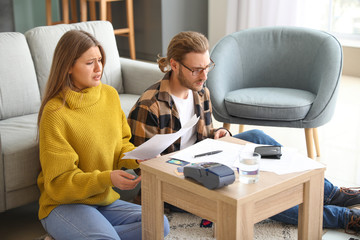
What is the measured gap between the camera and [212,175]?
140cm

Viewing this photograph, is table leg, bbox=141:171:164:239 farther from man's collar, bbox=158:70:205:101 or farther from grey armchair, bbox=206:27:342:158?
grey armchair, bbox=206:27:342:158

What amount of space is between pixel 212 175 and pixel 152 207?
31cm

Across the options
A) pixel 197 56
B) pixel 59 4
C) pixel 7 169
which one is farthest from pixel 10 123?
pixel 59 4

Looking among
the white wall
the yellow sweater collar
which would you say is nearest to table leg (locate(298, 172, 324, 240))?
the yellow sweater collar

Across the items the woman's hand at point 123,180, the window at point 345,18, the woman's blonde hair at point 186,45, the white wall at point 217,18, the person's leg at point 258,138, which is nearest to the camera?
the woman's hand at point 123,180

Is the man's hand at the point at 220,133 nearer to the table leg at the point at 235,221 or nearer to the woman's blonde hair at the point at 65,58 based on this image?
the woman's blonde hair at the point at 65,58

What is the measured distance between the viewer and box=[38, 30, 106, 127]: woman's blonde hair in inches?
71.8

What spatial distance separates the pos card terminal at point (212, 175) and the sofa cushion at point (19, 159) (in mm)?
936

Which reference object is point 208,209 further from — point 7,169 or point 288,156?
point 7,169

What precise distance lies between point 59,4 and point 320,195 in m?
5.21

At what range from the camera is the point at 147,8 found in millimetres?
5668

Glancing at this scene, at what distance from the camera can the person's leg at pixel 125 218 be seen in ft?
6.09

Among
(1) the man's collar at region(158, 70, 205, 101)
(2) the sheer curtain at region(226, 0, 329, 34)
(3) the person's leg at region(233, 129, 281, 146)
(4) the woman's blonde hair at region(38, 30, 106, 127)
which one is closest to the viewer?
(4) the woman's blonde hair at region(38, 30, 106, 127)

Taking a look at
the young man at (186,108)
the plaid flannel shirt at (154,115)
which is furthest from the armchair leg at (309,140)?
the plaid flannel shirt at (154,115)
